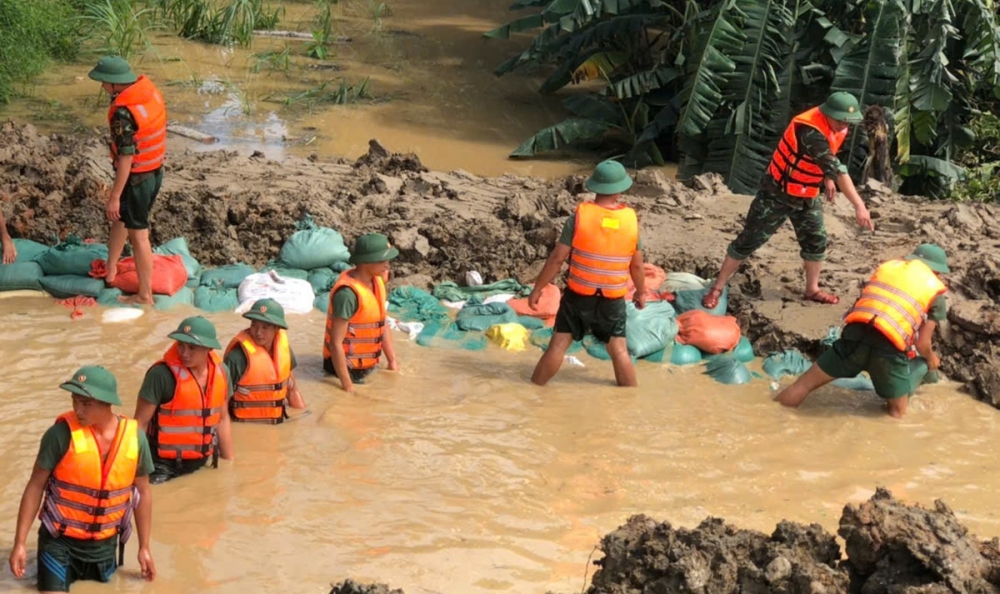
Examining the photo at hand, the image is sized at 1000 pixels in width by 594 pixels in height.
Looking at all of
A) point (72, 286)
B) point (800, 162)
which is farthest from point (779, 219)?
point (72, 286)

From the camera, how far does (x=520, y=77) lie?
14.9 meters

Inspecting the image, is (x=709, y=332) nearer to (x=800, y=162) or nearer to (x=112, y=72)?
(x=800, y=162)

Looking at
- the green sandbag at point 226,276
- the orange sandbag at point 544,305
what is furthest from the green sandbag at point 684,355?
the green sandbag at point 226,276

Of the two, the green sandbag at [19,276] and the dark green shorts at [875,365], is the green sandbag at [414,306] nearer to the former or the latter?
the green sandbag at [19,276]

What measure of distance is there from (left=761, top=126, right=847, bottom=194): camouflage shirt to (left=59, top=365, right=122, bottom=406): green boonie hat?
499 centimetres

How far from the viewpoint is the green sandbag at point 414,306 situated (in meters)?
8.67

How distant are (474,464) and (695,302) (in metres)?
2.67

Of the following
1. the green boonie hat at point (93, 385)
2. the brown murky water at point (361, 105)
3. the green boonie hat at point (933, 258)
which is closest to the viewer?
the green boonie hat at point (93, 385)

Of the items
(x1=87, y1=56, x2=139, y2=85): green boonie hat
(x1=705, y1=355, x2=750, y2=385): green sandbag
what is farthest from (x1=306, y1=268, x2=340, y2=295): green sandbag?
(x1=705, y1=355, x2=750, y2=385): green sandbag

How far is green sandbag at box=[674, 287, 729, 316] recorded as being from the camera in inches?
340

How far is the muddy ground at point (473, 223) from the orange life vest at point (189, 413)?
3.30 meters

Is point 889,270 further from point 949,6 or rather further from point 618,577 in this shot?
point 949,6

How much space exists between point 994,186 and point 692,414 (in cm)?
558

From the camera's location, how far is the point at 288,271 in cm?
900
